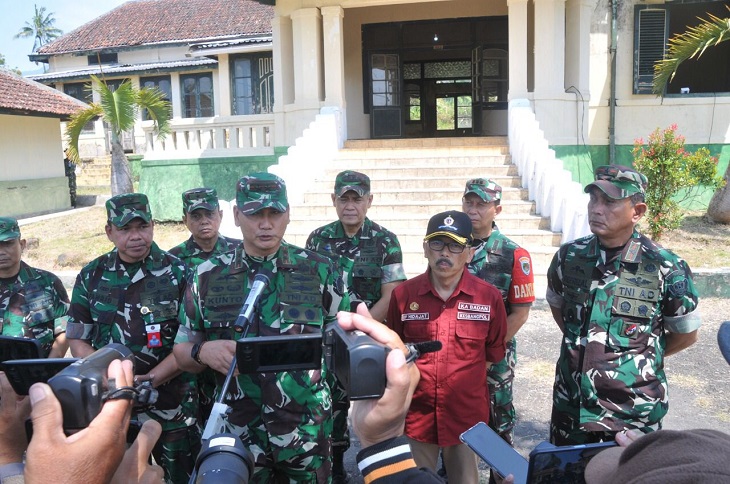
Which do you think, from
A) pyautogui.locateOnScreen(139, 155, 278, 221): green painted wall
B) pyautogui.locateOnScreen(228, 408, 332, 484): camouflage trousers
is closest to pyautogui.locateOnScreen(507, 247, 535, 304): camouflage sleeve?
pyautogui.locateOnScreen(228, 408, 332, 484): camouflage trousers

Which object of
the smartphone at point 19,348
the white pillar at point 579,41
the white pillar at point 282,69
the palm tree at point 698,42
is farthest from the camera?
the white pillar at point 282,69

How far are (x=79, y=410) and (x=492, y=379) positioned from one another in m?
2.72

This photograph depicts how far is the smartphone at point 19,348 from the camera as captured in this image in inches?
76.7

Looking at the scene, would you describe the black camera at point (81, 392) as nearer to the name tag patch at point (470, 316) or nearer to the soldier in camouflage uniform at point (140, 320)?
the soldier in camouflage uniform at point (140, 320)

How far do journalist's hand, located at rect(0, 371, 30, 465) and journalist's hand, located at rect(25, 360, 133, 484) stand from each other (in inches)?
18.1

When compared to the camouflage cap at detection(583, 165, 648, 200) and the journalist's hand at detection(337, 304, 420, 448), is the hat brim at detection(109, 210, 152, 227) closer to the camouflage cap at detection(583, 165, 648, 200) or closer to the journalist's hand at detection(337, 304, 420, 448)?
the journalist's hand at detection(337, 304, 420, 448)

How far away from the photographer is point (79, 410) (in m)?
1.33

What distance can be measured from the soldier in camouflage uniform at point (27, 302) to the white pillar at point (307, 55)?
29.6 ft

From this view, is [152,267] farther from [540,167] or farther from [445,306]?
[540,167]

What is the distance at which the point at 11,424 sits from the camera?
171cm

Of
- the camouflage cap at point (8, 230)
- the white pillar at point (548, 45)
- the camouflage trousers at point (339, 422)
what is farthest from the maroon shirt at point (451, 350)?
the white pillar at point (548, 45)

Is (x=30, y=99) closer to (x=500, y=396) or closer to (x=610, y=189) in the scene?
(x=500, y=396)

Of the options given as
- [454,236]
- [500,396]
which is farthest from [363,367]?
[500,396]

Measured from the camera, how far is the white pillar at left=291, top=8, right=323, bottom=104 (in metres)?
12.2
